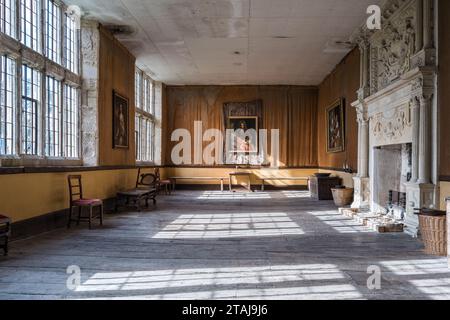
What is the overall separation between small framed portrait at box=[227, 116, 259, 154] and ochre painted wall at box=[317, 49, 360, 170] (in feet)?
8.58

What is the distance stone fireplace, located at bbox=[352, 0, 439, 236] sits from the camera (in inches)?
226

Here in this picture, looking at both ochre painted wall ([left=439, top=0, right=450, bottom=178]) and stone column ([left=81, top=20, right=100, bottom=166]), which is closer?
ochre painted wall ([left=439, top=0, right=450, bottom=178])

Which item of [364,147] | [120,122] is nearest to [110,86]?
[120,122]

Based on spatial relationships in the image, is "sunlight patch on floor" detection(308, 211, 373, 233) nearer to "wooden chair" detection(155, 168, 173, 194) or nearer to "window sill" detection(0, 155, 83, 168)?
"window sill" detection(0, 155, 83, 168)

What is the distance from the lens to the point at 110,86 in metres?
9.20

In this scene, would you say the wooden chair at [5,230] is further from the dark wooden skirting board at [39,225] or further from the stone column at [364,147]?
A: the stone column at [364,147]

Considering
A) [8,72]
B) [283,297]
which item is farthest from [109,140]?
[283,297]

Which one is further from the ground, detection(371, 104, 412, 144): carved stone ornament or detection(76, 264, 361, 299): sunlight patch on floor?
detection(371, 104, 412, 144): carved stone ornament

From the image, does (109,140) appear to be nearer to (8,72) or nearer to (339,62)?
(8,72)

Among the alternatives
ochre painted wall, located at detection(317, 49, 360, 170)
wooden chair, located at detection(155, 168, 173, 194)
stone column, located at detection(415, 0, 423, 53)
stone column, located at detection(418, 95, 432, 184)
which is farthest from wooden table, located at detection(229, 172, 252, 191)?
stone column, located at detection(415, 0, 423, 53)

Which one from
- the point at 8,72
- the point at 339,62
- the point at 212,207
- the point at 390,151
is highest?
the point at 339,62

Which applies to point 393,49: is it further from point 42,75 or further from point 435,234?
point 42,75

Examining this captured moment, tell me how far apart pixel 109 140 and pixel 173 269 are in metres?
5.68

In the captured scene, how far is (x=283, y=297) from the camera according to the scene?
3238 mm
